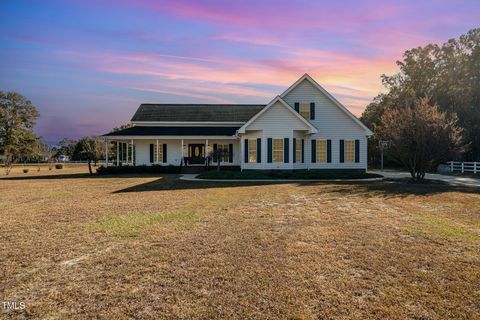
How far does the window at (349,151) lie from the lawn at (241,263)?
51.1ft

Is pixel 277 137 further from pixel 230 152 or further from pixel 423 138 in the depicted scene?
pixel 423 138

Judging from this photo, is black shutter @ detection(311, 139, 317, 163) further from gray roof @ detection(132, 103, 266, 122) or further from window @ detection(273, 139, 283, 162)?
gray roof @ detection(132, 103, 266, 122)

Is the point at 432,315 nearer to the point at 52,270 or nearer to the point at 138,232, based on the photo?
the point at 52,270

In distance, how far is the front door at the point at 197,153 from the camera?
30.3m

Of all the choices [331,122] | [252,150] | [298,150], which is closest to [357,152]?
[331,122]

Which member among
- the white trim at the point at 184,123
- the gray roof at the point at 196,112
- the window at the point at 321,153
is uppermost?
the gray roof at the point at 196,112

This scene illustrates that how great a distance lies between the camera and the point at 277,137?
23.0 metres

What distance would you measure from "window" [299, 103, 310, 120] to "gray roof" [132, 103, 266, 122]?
819cm

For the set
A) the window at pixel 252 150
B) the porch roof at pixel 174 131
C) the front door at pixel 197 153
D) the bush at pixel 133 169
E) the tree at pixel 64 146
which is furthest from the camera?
the tree at pixel 64 146

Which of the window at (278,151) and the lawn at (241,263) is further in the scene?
the window at (278,151)

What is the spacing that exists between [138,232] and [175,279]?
9.70ft

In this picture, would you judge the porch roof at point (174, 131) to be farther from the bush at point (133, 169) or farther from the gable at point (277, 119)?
the gable at point (277, 119)

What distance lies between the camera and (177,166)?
91.8 feet

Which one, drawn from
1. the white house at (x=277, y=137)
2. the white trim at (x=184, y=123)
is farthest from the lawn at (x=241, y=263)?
the white trim at (x=184, y=123)
